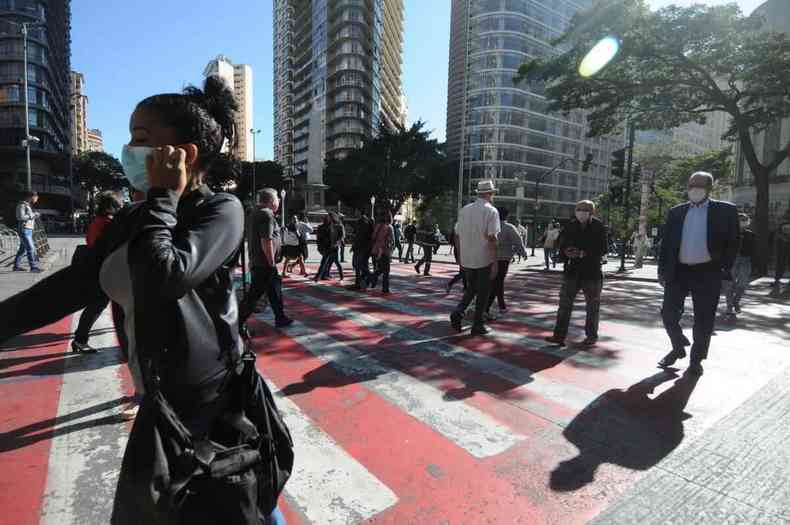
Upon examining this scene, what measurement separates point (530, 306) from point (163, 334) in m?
7.74

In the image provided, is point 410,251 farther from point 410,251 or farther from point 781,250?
point 781,250

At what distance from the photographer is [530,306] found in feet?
27.0

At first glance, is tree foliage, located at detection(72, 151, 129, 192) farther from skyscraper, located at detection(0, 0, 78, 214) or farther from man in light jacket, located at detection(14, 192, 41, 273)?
man in light jacket, located at detection(14, 192, 41, 273)

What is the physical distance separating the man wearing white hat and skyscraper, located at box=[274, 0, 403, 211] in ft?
223

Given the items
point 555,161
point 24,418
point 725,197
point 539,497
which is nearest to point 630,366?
point 539,497

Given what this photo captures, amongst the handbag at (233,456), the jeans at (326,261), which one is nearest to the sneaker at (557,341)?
the handbag at (233,456)

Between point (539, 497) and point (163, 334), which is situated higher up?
point (163, 334)

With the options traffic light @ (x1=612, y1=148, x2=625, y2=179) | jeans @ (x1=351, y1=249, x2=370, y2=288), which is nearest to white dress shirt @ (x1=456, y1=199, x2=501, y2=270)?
jeans @ (x1=351, y1=249, x2=370, y2=288)

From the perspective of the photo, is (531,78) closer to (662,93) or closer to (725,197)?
(662,93)

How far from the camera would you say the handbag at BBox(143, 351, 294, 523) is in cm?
107

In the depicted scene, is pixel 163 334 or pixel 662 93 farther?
pixel 662 93

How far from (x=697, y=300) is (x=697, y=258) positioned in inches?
16.3

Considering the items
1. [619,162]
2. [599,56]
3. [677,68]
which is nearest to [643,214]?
[619,162]

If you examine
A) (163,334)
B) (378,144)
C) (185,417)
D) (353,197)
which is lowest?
(185,417)
